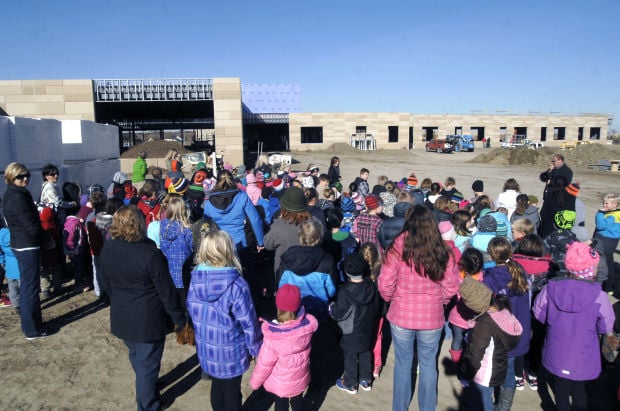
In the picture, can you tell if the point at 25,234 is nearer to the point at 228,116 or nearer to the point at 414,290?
the point at 414,290

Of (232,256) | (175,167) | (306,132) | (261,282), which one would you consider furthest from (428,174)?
(306,132)

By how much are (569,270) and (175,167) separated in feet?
31.3

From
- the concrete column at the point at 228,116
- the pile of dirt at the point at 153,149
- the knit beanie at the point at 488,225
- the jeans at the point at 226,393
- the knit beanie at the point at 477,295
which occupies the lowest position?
the jeans at the point at 226,393

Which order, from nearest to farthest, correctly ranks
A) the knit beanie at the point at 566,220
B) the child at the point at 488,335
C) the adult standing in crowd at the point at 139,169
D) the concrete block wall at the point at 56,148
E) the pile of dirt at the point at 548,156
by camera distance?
the child at the point at 488,335, the knit beanie at the point at 566,220, the concrete block wall at the point at 56,148, the adult standing in crowd at the point at 139,169, the pile of dirt at the point at 548,156

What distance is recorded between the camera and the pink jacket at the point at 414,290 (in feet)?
10.5

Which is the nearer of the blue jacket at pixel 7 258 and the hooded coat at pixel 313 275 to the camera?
the hooded coat at pixel 313 275

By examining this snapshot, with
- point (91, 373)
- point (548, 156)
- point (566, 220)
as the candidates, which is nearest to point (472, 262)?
point (566, 220)

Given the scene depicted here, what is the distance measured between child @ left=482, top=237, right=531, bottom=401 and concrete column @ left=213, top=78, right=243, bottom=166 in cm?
2278

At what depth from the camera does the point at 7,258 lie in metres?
5.41

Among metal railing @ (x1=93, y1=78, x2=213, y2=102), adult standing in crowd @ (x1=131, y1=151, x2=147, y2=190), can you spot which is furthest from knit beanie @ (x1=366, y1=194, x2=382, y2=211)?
metal railing @ (x1=93, y1=78, x2=213, y2=102)

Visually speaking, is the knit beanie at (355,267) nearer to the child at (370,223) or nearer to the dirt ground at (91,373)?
the dirt ground at (91,373)

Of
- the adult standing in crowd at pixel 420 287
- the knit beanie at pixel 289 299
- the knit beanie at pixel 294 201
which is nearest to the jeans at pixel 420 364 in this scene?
the adult standing in crowd at pixel 420 287

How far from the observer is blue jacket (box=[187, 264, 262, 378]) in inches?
117

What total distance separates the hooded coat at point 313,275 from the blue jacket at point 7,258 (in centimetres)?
388
